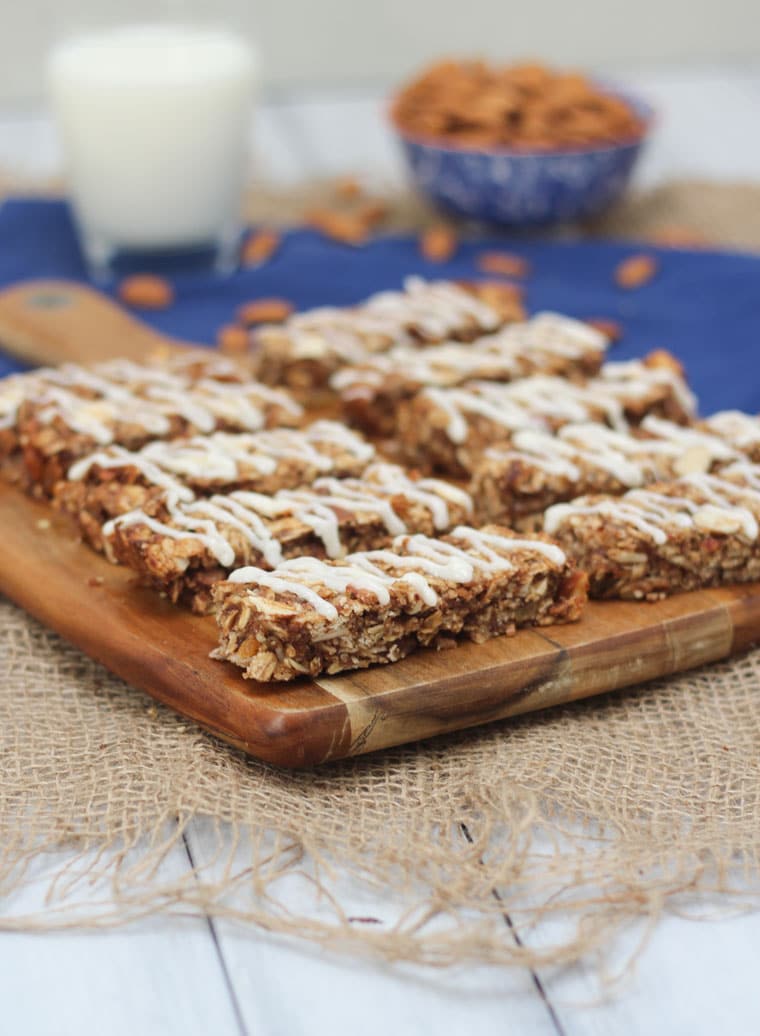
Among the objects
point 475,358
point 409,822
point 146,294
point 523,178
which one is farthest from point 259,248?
point 409,822

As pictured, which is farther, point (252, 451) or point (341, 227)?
point (341, 227)

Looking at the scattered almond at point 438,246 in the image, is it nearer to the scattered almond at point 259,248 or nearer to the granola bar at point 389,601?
the scattered almond at point 259,248

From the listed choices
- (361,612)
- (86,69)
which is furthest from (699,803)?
(86,69)

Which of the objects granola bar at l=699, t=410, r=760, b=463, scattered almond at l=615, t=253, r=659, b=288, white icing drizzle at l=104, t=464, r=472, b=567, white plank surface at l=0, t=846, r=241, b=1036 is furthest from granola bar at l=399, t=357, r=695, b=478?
white plank surface at l=0, t=846, r=241, b=1036

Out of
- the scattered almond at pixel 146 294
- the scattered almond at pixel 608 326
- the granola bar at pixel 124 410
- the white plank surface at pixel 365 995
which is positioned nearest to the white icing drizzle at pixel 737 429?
the granola bar at pixel 124 410

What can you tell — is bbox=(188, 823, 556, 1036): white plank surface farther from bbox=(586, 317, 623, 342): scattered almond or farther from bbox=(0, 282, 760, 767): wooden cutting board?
bbox=(586, 317, 623, 342): scattered almond

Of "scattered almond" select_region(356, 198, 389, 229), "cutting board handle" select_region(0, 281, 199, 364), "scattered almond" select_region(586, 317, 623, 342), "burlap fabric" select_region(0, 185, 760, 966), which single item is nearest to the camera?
"burlap fabric" select_region(0, 185, 760, 966)

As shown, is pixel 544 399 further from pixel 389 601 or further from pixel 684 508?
pixel 389 601

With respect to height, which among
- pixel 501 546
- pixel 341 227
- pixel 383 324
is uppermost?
pixel 501 546
